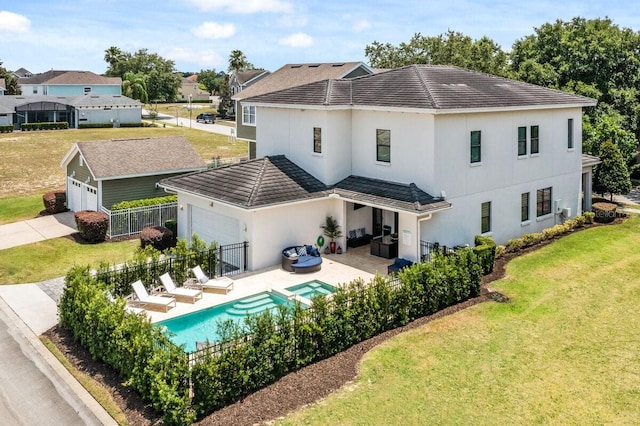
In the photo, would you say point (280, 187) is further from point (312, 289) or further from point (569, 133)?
point (569, 133)

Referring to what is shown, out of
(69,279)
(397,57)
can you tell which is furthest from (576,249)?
(397,57)

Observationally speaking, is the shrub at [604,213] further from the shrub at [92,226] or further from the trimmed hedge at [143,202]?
the shrub at [92,226]

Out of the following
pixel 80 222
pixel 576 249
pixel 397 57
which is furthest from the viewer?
pixel 397 57

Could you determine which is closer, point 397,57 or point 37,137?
point 397,57

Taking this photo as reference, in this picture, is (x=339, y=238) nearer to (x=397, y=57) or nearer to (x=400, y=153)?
(x=400, y=153)

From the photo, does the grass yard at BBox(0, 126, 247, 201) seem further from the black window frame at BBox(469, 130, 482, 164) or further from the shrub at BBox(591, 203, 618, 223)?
the shrub at BBox(591, 203, 618, 223)

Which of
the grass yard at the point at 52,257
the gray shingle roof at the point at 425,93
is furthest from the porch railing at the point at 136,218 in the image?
the gray shingle roof at the point at 425,93
